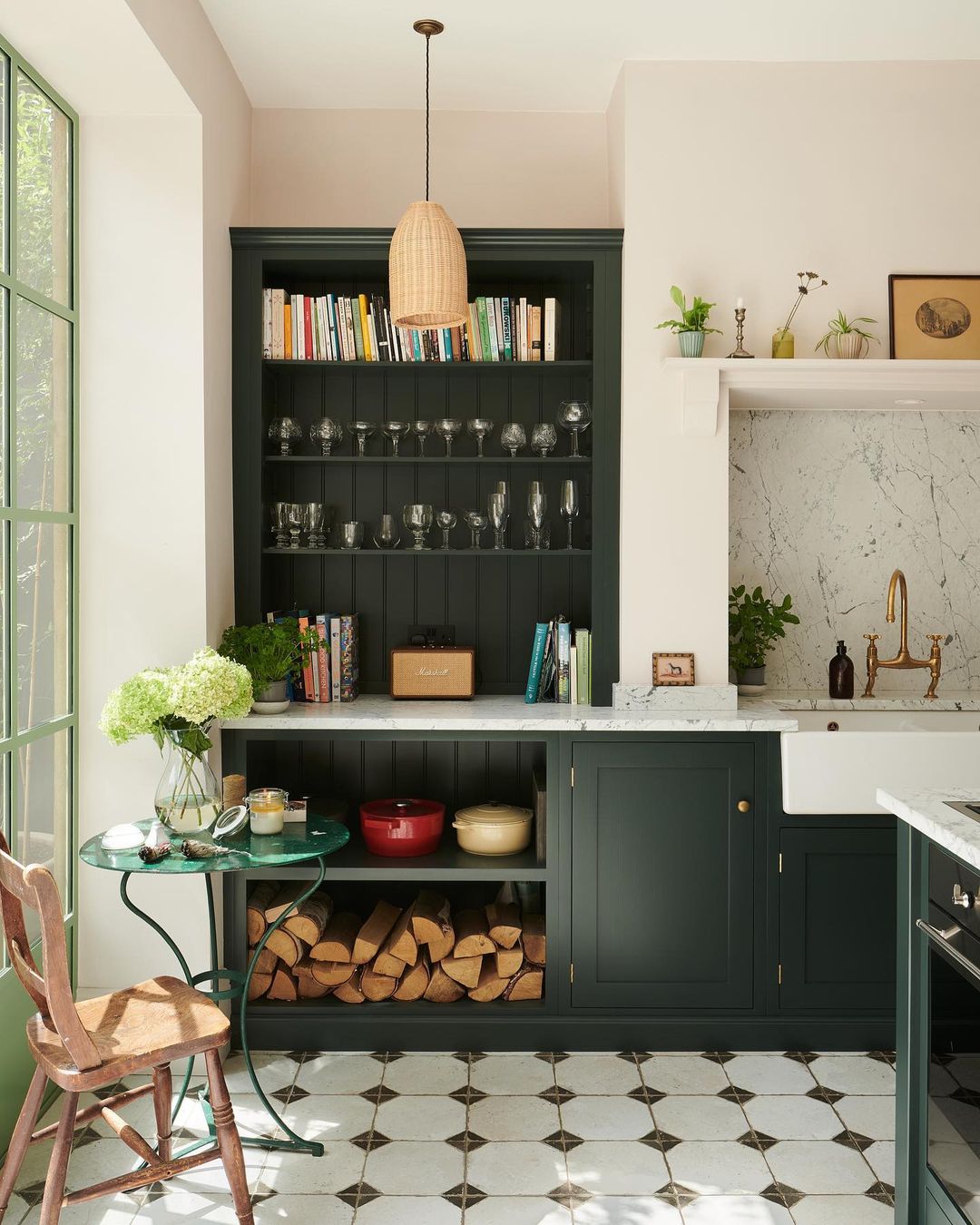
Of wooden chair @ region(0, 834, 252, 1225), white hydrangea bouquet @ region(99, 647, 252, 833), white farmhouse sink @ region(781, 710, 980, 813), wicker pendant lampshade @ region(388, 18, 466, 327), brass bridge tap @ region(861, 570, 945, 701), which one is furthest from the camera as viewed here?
brass bridge tap @ region(861, 570, 945, 701)

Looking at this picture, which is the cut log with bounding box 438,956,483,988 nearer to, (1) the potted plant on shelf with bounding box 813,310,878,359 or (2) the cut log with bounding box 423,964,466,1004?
(2) the cut log with bounding box 423,964,466,1004

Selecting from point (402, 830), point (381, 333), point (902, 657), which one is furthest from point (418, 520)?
point (902, 657)

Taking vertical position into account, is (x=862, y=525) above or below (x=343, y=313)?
below

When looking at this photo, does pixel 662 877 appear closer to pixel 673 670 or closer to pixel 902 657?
pixel 673 670

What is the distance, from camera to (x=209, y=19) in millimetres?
3033

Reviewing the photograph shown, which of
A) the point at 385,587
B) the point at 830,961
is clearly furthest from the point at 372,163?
the point at 830,961

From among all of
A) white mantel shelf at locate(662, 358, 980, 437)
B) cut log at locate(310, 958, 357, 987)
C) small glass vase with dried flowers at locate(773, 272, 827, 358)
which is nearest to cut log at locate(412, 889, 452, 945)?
cut log at locate(310, 958, 357, 987)

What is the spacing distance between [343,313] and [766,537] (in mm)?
1625

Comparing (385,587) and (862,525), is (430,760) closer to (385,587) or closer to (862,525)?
(385,587)

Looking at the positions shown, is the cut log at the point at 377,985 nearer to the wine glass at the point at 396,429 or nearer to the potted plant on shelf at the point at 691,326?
the wine glass at the point at 396,429

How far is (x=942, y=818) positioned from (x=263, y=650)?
1906 mm

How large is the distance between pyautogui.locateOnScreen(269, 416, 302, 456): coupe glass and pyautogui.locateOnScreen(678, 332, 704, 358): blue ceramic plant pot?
1.27m

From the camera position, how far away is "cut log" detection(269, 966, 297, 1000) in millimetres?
3178

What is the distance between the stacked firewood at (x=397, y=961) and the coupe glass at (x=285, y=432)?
1.46 meters
